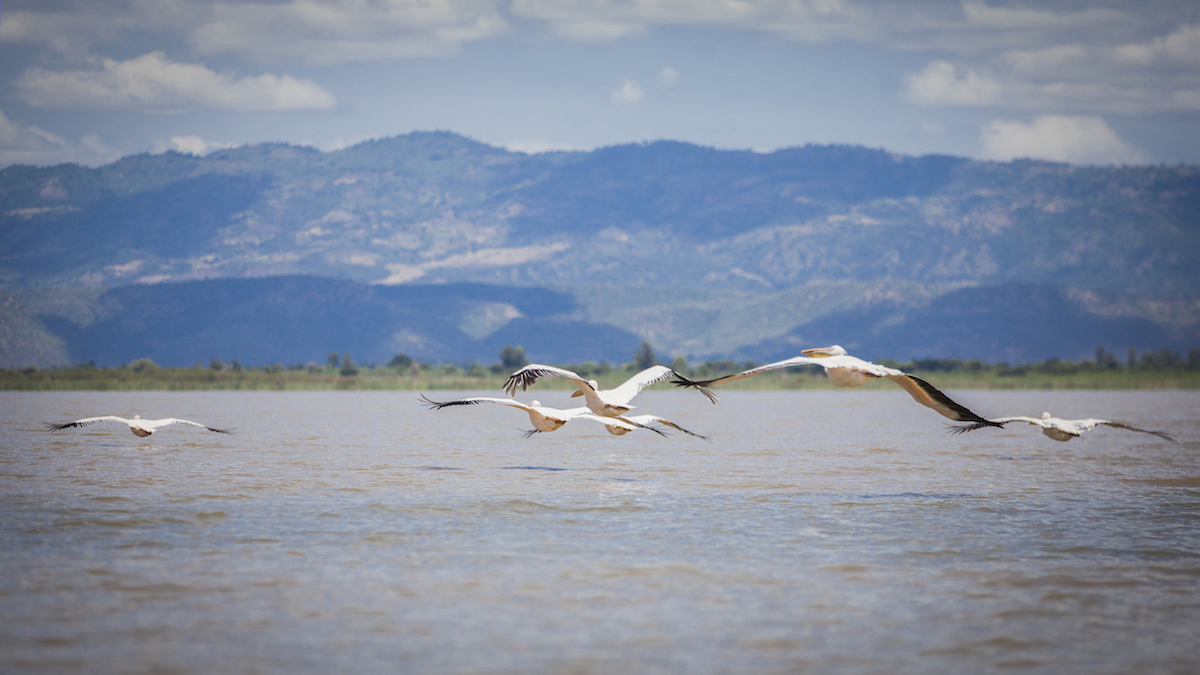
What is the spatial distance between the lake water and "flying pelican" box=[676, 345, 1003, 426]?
6.75 ft

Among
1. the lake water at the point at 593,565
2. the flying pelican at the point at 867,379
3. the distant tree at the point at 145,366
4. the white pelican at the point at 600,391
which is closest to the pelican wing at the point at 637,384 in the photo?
the white pelican at the point at 600,391

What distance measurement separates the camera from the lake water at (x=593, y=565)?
36.3ft

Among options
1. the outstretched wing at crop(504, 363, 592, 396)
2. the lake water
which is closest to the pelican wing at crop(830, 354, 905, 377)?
the lake water

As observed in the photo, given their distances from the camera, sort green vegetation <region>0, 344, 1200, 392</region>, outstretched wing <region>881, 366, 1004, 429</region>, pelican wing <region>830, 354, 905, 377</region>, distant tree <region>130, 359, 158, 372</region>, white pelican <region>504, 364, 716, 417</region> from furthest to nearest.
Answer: distant tree <region>130, 359, 158, 372</region>, green vegetation <region>0, 344, 1200, 392</region>, white pelican <region>504, 364, 716, 417</region>, pelican wing <region>830, 354, 905, 377</region>, outstretched wing <region>881, 366, 1004, 429</region>

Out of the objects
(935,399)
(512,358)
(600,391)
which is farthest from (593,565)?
(512,358)

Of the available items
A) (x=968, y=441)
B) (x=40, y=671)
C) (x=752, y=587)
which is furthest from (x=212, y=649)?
(x=968, y=441)

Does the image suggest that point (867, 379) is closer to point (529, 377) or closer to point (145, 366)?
point (529, 377)

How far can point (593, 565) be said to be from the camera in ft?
48.8

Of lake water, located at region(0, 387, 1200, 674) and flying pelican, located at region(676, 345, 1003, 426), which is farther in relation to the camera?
flying pelican, located at region(676, 345, 1003, 426)

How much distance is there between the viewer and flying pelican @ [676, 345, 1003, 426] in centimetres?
1298

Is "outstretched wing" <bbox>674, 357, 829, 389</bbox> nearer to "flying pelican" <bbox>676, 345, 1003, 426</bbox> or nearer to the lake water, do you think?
"flying pelican" <bbox>676, 345, 1003, 426</bbox>

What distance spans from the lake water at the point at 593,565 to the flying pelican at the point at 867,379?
6.75ft

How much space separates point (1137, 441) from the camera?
1511 inches

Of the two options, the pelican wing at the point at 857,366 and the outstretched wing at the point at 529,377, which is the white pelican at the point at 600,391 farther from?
the pelican wing at the point at 857,366
